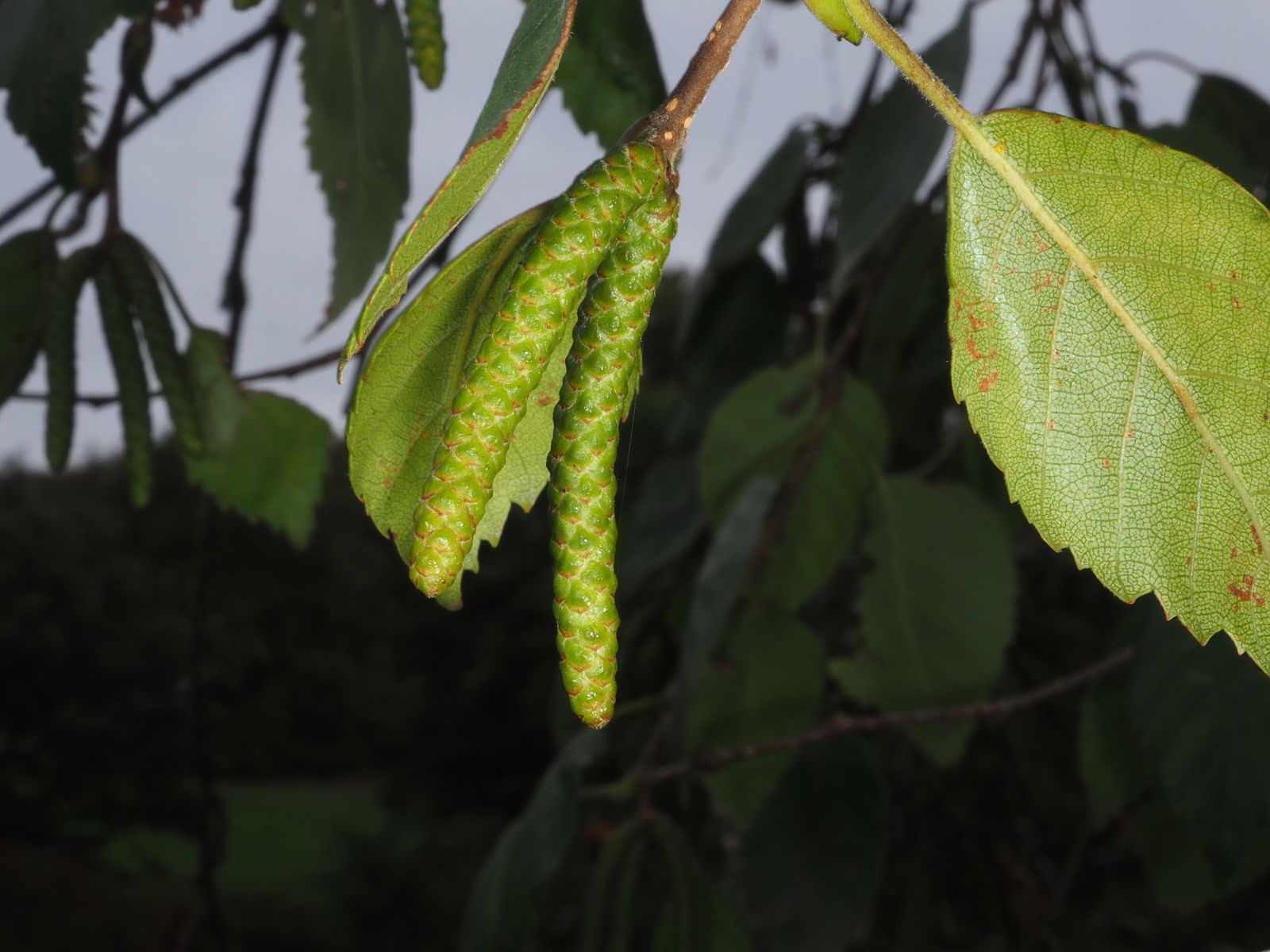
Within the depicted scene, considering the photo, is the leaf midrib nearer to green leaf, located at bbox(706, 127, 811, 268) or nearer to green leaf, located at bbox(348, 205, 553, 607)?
green leaf, located at bbox(348, 205, 553, 607)

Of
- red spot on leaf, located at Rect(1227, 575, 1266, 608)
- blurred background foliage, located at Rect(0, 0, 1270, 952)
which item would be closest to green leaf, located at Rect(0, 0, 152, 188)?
blurred background foliage, located at Rect(0, 0, 1270, 952)

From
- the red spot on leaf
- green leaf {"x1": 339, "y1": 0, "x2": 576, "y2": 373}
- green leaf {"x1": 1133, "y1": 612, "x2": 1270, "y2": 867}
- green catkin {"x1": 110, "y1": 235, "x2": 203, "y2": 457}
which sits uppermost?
green catkin {"x1": 110, "y1": 235, "x2": 203, "y2": 457}

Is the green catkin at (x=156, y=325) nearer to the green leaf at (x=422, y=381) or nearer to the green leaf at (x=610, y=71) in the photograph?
the green leaf at (x=610, y=71)

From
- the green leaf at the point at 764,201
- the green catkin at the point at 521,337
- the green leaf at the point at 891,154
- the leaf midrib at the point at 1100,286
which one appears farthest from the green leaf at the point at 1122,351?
the green leaf at the point at 764,201

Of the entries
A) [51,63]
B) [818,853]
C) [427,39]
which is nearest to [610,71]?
[427,39]

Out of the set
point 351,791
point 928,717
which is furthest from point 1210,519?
point 351,791
